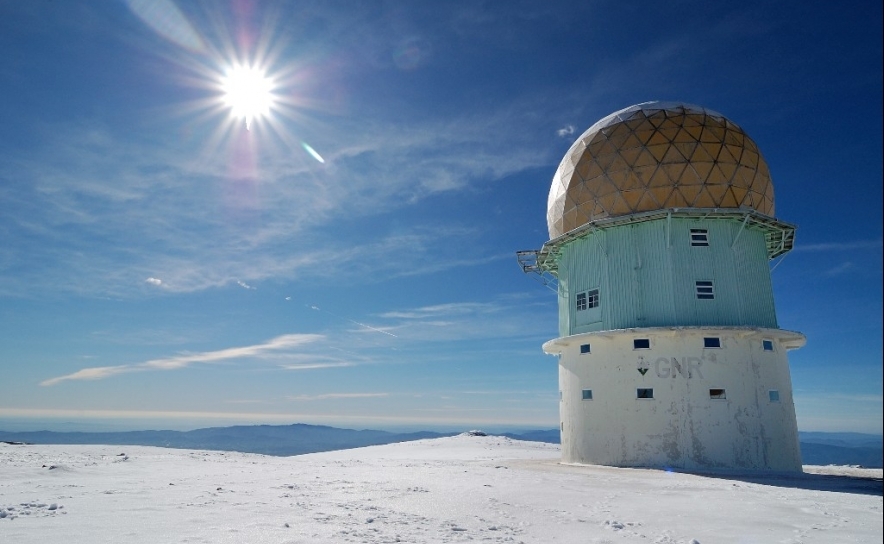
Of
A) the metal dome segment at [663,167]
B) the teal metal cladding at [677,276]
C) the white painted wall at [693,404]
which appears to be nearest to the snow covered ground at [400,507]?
the white painted wall at [693,404]

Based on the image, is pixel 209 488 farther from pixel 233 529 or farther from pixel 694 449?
pixel 694 449

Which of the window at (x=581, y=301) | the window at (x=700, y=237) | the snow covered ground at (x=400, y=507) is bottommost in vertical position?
the snow covered ground at (x=400, y=507)

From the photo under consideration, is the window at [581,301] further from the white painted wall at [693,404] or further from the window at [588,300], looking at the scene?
the white painted wall at [693,404]

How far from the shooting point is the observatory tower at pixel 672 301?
61.8 feet

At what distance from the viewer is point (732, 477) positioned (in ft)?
51.1

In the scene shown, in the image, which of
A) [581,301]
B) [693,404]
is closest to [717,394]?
[693,404]

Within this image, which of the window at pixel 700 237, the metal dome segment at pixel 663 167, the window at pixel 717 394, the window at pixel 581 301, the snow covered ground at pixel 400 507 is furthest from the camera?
the window at pixel 581 301

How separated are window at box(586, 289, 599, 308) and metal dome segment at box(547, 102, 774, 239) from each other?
285 centimetres

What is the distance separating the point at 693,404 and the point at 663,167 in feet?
28.6

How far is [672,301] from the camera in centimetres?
1997

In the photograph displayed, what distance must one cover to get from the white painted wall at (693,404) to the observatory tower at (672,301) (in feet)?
0.13

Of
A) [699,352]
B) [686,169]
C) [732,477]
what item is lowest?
[732,477]

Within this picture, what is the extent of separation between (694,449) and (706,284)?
5.87 m

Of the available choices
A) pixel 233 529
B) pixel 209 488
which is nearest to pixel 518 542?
pixel 233 529
